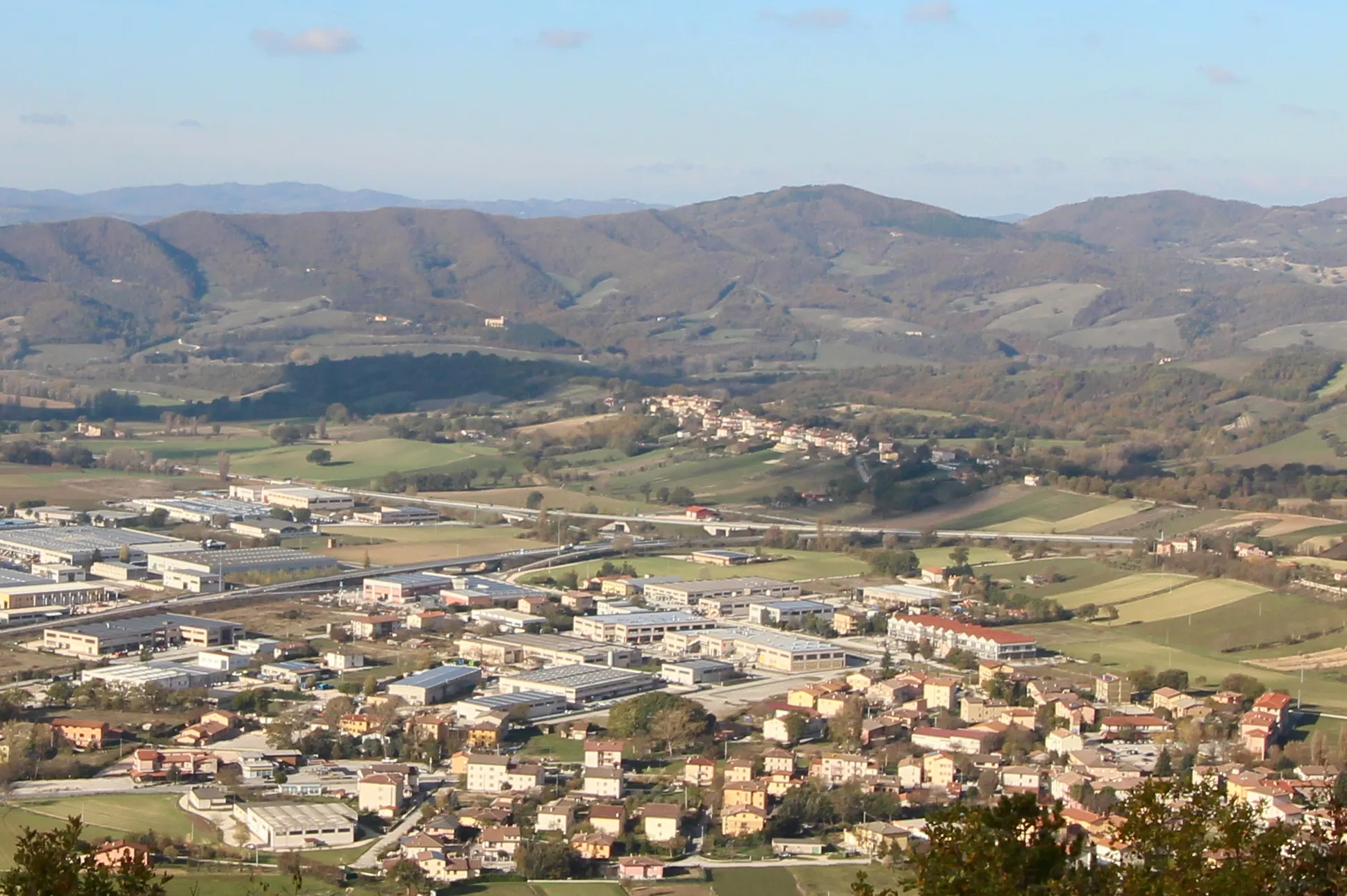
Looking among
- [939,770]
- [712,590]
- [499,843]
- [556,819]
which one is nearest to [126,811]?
[499,843]

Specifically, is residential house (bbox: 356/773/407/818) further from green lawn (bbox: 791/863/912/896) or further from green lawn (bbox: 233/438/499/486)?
green lawn (bbox: 233/438/499/486)

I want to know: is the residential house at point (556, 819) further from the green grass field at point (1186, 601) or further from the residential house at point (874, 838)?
the green grass field at point (1186, 601)

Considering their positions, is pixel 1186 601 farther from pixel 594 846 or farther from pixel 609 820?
pixel 594 846

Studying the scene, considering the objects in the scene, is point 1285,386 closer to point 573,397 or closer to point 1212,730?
point 573,397

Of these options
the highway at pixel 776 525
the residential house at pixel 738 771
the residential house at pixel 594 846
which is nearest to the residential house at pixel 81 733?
the residential house at pixel 594 846

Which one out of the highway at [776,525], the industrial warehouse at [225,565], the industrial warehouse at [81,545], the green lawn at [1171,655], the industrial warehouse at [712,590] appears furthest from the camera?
the highway at [776,525]

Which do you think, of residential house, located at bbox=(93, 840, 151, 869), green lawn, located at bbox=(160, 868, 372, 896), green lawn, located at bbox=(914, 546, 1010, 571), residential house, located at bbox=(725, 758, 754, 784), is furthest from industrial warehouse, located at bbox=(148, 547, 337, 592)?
green lawn, located at bbox=(160, 868, 372, 896)
